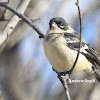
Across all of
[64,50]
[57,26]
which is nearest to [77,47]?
[64,50]

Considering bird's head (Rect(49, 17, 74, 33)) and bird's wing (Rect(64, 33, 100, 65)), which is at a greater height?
bird's head (Rect(49, 17, 74, 33))

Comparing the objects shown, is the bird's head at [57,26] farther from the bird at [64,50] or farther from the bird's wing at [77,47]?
the bird's wing at [77,47]

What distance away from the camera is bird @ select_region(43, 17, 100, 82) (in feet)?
13.6

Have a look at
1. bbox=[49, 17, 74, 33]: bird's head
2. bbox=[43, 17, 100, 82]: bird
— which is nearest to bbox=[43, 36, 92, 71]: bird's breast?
bbox=[43, 17, 100, 82]: bird

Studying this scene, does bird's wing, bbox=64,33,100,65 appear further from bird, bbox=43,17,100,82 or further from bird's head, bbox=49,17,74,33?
bird's head, bbox=49,17,74,33

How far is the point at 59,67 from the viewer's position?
13.8 ft

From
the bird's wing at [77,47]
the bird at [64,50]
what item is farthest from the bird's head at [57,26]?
the bird's wing at [77,47]

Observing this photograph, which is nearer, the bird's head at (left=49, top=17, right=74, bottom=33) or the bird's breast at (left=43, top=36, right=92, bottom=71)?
the bird's breast at (left=43, top=36, right=92, bottom=71)

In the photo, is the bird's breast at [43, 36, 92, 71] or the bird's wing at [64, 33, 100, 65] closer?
the bird's breast at [43, 36, 92, 71]

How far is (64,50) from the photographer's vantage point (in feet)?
13.7

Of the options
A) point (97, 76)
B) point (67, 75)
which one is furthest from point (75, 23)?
point (67, 75)

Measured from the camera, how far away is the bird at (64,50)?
163 inches

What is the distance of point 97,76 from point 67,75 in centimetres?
104

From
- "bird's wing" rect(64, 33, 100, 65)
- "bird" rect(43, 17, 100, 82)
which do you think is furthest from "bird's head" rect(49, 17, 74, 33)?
"bird's wing" rect(64, 33, 100, 65)
